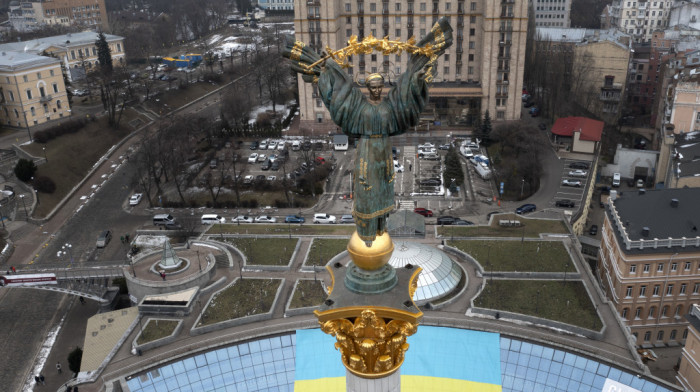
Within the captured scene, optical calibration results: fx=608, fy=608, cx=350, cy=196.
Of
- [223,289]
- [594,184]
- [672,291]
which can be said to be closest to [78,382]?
[223,289]

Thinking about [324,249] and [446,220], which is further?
[446,220]

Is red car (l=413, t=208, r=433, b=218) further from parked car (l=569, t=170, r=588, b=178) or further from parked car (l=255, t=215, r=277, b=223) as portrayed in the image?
parked car (l=569, t=170, r=588, b=178)

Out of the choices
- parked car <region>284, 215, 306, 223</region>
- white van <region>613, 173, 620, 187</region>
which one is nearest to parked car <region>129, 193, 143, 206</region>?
parked car <region>284, 215, 306, 223</region>

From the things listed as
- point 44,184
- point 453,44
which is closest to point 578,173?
point 453,44

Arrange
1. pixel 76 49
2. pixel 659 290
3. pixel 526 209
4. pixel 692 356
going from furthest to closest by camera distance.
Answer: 1. pixel 76 49
2. pixel 526 209
3. pixel 659 290
4. pixel 692 356

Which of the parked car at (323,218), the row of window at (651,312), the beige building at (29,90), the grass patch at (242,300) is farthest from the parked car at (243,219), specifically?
the beige building at (29,90)

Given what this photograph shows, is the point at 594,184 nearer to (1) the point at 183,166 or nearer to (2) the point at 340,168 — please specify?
(2) the point at 340,168

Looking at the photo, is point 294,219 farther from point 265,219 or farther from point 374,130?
point 374,130
